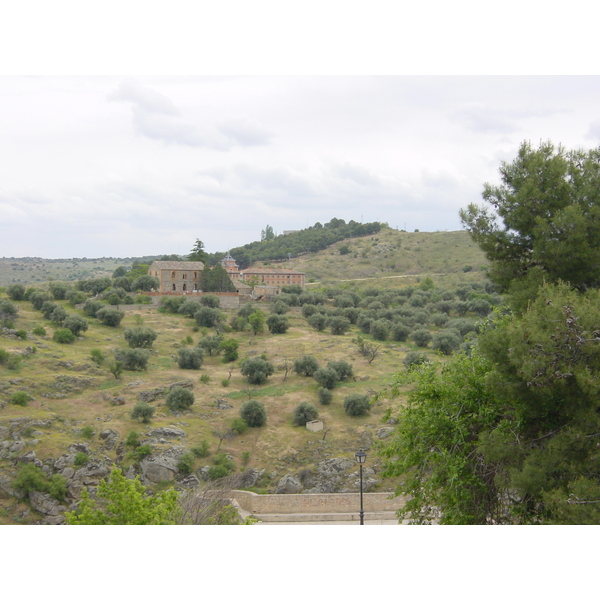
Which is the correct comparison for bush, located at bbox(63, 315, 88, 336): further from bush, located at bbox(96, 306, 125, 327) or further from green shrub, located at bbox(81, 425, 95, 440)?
green shrub, located at bbox(81, 425, 95, 440)

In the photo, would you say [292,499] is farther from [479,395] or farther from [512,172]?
[512,172]

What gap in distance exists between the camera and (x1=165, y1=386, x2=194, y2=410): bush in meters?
25.9

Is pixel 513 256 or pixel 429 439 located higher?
pixel 513 256

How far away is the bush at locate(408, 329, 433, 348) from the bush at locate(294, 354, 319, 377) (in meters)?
11.0

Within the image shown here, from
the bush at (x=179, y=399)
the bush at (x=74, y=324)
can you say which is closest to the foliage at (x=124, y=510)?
the bush at (x=179, y=399)

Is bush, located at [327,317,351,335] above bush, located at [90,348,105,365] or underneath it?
above

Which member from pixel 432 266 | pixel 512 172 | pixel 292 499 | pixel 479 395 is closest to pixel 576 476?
pixel 479 395

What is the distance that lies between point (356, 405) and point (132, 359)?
14.2m

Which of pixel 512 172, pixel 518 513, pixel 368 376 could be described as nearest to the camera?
pixel 518 513

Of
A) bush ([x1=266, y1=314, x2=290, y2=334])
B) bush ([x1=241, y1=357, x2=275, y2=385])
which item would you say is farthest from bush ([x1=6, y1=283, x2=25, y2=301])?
bush ([x1=241, y1=357, x2=275, y2=385])

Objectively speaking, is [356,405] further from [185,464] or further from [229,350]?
[229,350]

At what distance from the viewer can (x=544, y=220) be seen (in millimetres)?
8367

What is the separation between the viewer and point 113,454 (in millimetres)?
21375

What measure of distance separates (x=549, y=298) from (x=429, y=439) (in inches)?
135
